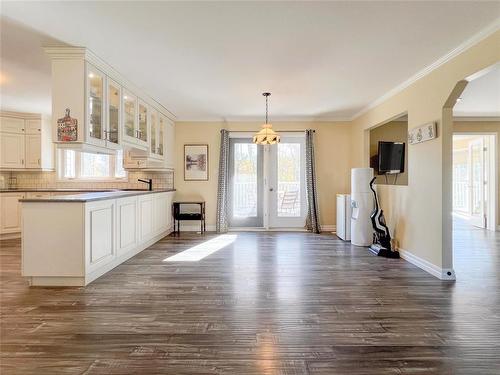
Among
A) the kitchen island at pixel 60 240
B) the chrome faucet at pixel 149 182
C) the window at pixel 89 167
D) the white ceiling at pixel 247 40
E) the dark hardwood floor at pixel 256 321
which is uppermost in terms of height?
the white ceiling at pixel 247 40

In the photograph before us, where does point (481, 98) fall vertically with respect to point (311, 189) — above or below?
above

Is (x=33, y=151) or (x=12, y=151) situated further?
(x=33, y=151)

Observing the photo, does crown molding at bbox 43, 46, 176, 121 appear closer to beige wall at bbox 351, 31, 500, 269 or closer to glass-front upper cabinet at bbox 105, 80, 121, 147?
glass-front upper cabinet at bbox 105, 80, 121, 147

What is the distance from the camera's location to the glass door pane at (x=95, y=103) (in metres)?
3.37

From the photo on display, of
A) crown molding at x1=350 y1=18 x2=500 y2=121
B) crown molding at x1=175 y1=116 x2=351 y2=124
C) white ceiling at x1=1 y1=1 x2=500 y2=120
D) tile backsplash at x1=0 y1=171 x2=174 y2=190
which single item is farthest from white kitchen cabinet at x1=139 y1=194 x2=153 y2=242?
crown molding at x1=350 y1=18 x2=500 y2=121

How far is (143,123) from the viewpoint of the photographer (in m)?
5.00

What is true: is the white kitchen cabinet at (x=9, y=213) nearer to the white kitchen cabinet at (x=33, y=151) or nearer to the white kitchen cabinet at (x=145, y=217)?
the white kitchen cabinet at (x=33, y=151)

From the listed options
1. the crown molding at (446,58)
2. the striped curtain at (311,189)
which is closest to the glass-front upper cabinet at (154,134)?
the striped curtain at (311,189)

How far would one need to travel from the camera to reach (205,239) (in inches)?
226

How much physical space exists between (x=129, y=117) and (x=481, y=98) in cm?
599

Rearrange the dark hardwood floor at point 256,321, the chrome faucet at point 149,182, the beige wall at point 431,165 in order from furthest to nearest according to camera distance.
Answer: the chrome faucet at point 149,182 < the beige wall at point 431,165 < the dark hardwood floor at point 256,321

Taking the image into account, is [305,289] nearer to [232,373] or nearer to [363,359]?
[363,359]

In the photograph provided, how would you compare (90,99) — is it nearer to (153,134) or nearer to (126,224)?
(126,224)

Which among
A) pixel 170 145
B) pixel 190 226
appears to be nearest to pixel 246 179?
pixel 190 226
